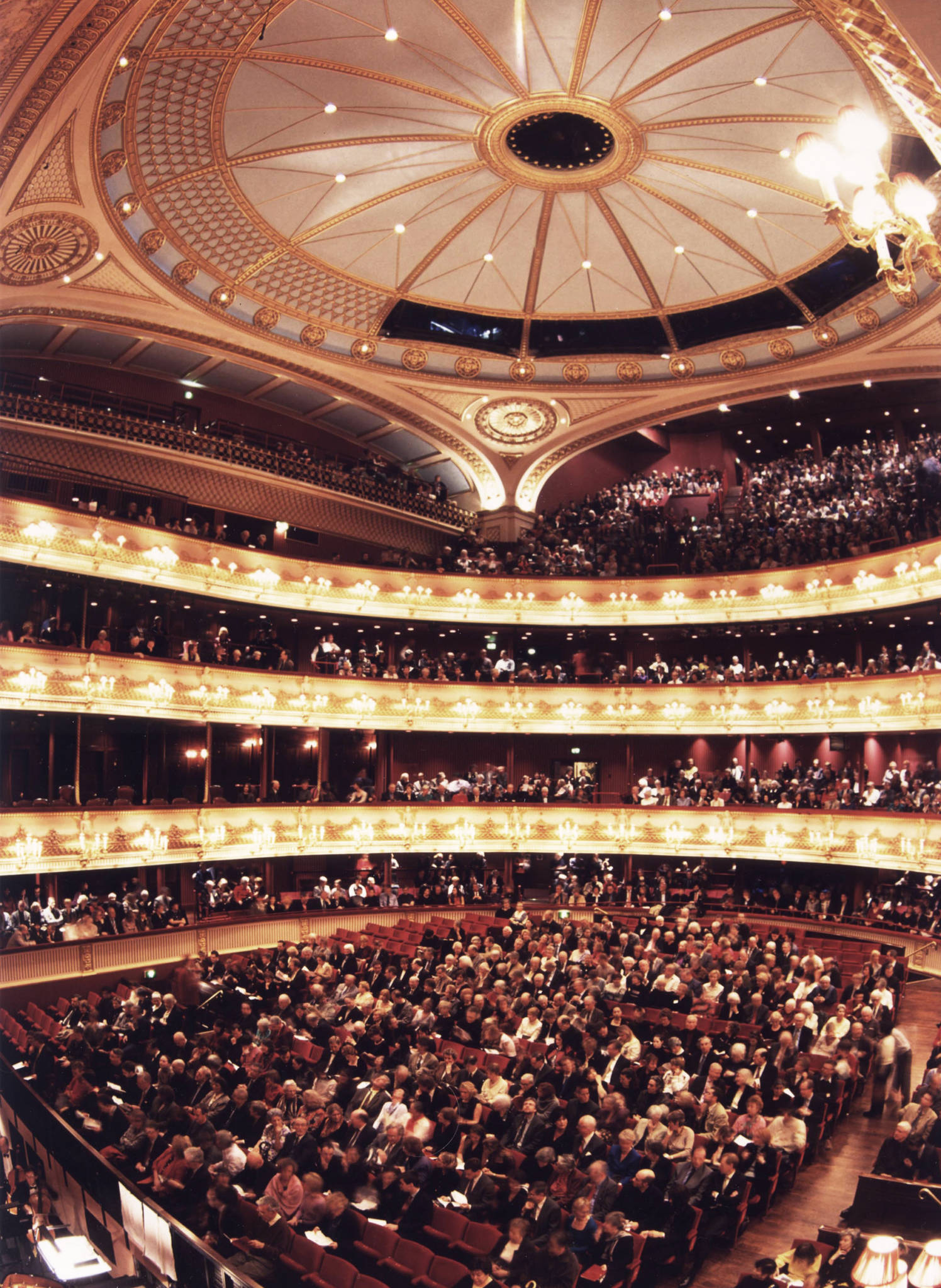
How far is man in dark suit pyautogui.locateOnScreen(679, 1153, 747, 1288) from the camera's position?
8102mm

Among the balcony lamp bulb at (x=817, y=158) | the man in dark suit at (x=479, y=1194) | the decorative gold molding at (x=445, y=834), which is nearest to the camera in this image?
the balcony lamp bulb at (x=817, y=158)

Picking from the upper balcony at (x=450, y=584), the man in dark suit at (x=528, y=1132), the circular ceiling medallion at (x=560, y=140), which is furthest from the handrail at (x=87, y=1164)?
the circular ceiling medallion at (x=560, y=140)

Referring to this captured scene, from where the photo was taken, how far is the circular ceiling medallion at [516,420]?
89.9 ft

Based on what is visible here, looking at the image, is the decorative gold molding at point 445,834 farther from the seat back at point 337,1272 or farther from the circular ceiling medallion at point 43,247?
the seat back at point 337,1272

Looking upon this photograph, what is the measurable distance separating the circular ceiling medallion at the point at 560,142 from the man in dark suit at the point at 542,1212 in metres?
17.5

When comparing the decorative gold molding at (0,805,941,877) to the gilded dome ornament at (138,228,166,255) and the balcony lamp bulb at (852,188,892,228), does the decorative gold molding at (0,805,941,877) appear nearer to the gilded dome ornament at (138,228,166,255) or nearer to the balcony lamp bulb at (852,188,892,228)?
the gilded dome ornament at (138,228,166,255)

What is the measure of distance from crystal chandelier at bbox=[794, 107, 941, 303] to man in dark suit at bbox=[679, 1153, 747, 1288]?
283 inches

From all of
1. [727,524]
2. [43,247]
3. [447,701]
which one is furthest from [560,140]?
[447,701]

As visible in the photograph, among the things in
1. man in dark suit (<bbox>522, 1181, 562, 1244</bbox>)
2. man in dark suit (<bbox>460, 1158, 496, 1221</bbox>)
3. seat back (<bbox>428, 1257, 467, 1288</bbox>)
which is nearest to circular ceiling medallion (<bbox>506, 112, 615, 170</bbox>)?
man in dark suit (<bbox>460, 1158, 496, 1221</bbox>)

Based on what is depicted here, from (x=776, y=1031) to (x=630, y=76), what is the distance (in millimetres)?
15618

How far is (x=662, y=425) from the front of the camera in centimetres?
3406

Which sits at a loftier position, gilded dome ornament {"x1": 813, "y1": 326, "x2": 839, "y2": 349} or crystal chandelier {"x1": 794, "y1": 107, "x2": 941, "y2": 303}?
gilded dome ornament {"x1": 813, "y1": 326, "x2": 839, "y2": 349}

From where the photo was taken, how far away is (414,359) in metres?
25.4

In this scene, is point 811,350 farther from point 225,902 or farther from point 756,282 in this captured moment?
point 225,902
